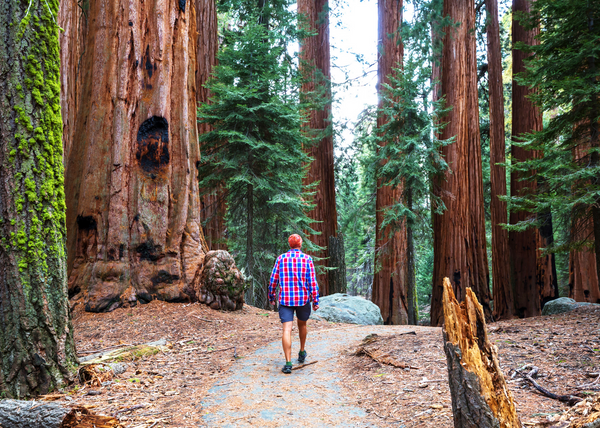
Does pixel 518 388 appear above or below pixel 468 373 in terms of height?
below

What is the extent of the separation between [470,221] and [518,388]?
7.28 m

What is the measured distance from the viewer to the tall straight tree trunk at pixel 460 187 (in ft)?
34.0

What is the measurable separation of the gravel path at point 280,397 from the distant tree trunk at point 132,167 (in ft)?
9.91

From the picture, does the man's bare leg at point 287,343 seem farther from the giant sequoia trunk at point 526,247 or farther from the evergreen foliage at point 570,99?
the giant sequoia trunk at point 526,247

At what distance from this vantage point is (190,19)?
30.5 feet

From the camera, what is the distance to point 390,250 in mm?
11961

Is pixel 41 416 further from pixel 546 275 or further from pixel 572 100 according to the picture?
pixel 546 275

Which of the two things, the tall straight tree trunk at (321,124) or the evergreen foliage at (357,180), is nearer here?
the evergreen foliage at (357,180)

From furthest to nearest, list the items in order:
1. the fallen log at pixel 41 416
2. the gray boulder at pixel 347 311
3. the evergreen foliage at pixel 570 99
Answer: the gray boulder at pixel 347 311
the evergreen foliage at pixel 570 99
the fallen log at pixel 41 416

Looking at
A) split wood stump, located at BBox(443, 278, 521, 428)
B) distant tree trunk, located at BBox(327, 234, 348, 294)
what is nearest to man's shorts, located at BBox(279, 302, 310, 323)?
split wood stump, located at BBox(443, 278, 521, 428)

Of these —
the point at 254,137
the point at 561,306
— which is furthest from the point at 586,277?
the point at 254,137

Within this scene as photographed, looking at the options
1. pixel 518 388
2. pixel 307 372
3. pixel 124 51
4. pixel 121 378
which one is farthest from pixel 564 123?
pixel 124 51

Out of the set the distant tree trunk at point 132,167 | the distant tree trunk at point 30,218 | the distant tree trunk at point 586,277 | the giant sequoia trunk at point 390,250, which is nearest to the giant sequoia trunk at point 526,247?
the distant tree trunk at point 586,277

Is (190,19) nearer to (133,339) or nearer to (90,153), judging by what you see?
(90,153)
